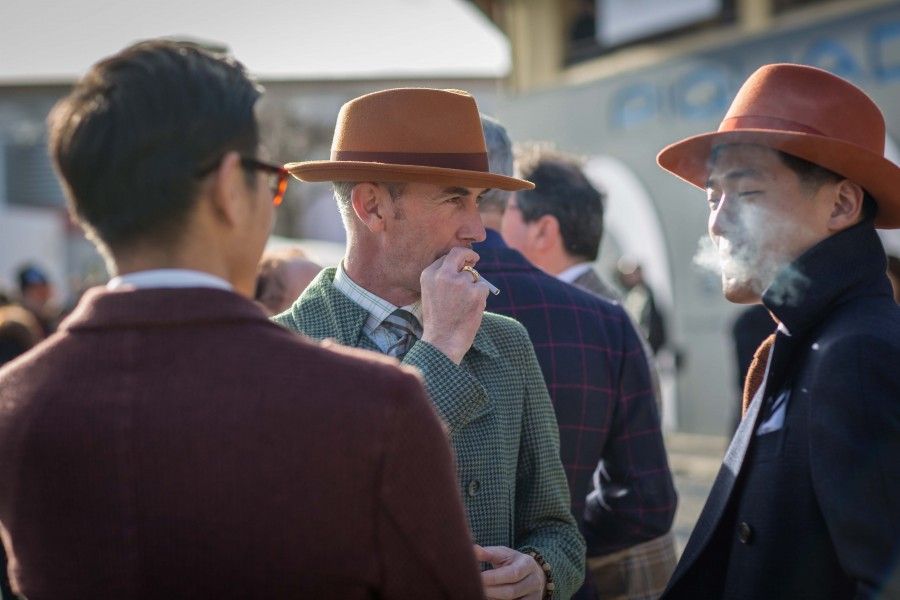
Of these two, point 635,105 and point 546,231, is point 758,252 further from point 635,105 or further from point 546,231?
point 635,105

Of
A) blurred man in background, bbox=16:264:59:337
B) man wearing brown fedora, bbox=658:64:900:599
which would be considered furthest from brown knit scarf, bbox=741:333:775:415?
blurred man in background, bbox=16:264:59:337

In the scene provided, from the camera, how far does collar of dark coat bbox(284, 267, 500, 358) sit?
2480 mm

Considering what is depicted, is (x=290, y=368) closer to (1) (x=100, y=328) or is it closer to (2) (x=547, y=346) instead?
(1) (x=100, y=328)

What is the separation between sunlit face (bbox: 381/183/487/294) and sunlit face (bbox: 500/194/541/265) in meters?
1.40

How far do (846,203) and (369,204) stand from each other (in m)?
1.08

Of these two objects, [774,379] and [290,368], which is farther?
[774,379]

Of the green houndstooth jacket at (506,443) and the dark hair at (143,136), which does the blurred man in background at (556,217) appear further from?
the dark hair at (143,136)

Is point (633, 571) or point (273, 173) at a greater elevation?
point (273, 173)

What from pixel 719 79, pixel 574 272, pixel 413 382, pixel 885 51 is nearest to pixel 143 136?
pixel 413 382

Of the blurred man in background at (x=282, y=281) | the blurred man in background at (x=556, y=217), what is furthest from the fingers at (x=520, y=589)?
the blurred man in background at (x=282, y=281)

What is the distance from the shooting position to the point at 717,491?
2.35 metres

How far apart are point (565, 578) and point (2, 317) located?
4.65 metres

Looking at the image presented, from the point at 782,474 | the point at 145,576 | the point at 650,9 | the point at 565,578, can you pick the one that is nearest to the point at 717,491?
the point at 782,474

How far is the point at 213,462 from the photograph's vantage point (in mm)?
1453
